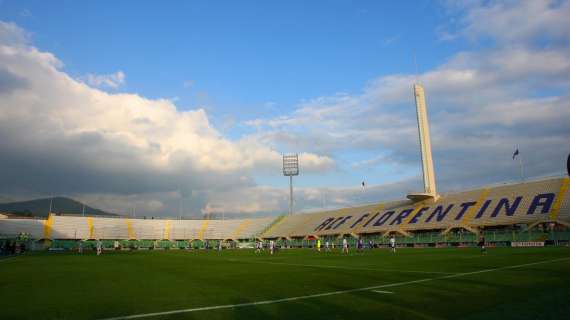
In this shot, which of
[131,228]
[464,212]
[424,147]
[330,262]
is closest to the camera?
[330,262]

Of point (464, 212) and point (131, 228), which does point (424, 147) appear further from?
point (131, 228)

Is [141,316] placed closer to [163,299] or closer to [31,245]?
[163,299]

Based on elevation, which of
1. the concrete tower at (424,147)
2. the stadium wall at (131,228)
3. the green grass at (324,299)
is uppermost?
the concrete tower at (424,147)

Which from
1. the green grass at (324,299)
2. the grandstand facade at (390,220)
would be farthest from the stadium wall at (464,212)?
the green grass at (324,299)

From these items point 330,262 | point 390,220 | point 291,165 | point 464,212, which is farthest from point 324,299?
point 291,165

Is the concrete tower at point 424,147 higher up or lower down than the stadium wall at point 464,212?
higher up

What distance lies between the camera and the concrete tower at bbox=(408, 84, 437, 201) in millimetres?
74188

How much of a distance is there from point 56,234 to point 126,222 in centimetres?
1877

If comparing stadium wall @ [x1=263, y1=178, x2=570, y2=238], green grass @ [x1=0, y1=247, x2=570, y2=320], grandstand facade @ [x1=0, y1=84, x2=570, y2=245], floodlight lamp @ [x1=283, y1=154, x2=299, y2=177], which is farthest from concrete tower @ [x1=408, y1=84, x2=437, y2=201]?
green grass @ [x1=0, y1=247, x2=570, y2=320]

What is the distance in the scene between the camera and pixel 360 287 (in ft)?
40.1

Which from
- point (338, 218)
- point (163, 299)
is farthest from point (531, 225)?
point (163, 299)

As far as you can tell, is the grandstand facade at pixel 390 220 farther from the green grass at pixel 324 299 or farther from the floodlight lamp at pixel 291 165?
the green grass at pixel 324 299

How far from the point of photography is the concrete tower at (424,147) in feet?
243

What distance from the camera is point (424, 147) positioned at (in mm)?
74125
